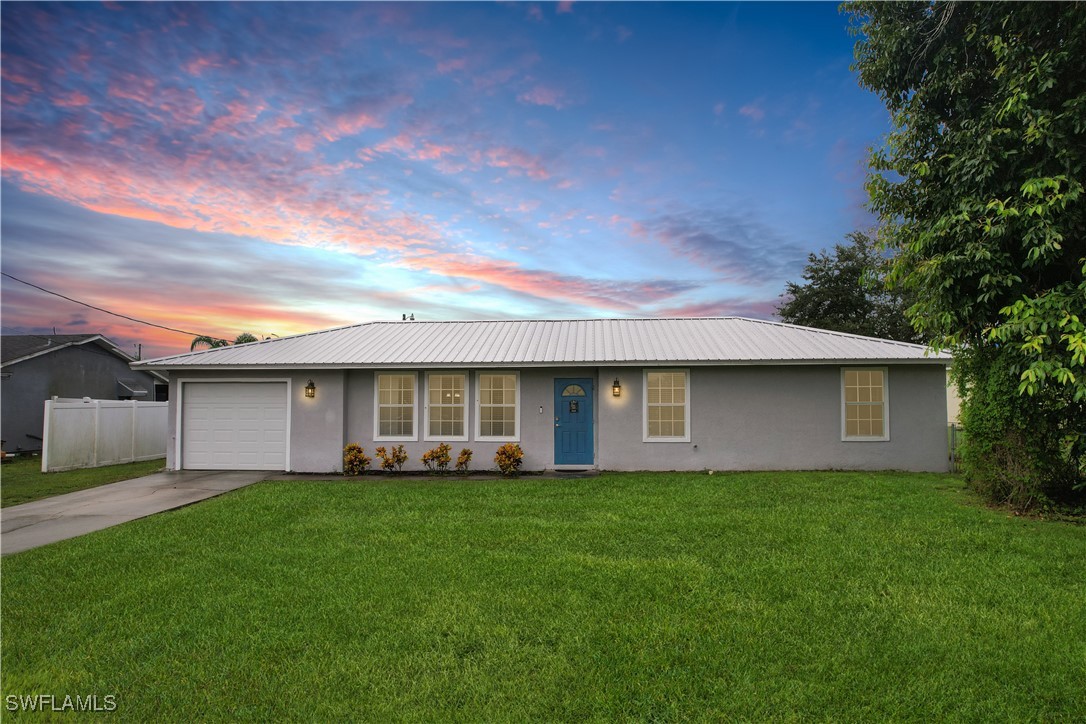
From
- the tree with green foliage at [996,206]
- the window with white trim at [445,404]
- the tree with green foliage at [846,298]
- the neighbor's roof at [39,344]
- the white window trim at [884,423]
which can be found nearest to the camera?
the tree with green foliage at [996,206]

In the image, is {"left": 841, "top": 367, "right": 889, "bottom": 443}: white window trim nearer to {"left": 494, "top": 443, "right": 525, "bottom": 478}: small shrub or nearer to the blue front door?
the blue front door

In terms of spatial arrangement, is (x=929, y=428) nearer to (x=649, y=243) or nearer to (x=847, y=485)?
(x=847, y=485)

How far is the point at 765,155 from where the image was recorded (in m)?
13.4

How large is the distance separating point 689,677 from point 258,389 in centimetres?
1273

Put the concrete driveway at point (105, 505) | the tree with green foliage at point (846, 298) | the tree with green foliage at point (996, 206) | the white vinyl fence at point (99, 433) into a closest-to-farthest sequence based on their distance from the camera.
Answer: the tree with green foliage at point (996, 206)
the concrete driveway at point (105, 505)
the white vinyl fence at point (99, 433)
the tree with green foliage at point (846, 298)

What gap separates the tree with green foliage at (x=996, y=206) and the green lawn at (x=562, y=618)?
1.71 metres

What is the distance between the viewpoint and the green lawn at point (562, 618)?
3.28 metres

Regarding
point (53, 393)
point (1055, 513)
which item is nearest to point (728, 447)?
point (1055, 513)

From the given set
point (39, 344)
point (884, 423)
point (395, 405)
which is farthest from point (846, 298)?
point (39, 344)

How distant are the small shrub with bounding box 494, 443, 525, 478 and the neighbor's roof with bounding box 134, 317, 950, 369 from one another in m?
1.90

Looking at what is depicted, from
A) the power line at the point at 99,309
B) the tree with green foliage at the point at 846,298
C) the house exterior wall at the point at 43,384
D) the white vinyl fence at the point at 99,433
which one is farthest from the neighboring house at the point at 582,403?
the tree with green foliage at the point at 846,298

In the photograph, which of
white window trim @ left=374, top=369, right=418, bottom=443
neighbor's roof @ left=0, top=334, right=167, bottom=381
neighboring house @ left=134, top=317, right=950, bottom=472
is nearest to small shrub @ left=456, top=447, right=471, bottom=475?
neighboring house @ left=134, top=317, right=950, bottom=472

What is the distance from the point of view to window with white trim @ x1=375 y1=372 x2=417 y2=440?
43.2 ft

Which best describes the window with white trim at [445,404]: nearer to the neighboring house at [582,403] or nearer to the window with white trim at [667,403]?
the neighboring house at [582,403]
